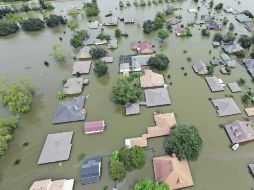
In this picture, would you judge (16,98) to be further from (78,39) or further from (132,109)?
(78,39)

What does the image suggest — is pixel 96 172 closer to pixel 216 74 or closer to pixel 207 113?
pixel 207 113

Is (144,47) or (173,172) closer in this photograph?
(173,172)

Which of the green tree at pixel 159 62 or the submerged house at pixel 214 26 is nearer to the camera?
the green tree at pixel 159 62

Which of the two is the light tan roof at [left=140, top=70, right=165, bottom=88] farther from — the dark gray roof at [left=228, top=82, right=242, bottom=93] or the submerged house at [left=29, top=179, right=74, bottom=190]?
the submerged house at [left=29, top=179, right=74, bottom=190]

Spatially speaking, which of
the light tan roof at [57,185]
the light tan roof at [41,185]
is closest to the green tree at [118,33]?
the light tan roof at [57,185]

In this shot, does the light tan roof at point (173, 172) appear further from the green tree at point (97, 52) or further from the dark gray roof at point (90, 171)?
the green tree at point (97, 52)

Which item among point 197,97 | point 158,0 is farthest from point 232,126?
point 158,0

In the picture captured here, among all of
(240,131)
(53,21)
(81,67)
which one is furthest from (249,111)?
(53,21)
